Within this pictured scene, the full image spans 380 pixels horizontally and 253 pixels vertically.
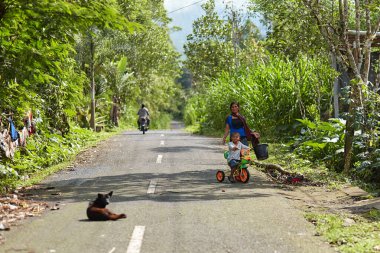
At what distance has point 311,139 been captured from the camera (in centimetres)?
1770

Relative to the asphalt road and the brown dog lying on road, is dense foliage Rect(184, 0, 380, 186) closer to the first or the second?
the asphalt road

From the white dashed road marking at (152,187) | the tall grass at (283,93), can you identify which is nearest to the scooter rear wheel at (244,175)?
the white dashed road marking at (152,187)

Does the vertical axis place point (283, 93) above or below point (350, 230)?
above

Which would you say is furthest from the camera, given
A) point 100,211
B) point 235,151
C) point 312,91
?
point 312,91

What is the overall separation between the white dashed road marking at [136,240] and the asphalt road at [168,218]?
12 mm

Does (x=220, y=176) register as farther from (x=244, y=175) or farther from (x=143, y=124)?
(x=143, y=124)

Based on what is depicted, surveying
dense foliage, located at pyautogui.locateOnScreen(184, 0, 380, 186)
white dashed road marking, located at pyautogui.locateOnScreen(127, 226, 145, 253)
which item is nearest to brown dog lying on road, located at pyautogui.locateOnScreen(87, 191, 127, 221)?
white dashed road marking, located at pyautogui.locateOnScreen(127, 226, 145, 253)

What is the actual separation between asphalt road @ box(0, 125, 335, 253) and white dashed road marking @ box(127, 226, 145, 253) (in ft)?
0.04

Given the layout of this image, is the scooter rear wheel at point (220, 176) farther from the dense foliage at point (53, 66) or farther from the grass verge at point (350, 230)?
the grass verge at point (350, 230)

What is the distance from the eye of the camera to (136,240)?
23.5 ft

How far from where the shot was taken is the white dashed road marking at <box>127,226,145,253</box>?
6742 mm

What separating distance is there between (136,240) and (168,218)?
1.46 meters

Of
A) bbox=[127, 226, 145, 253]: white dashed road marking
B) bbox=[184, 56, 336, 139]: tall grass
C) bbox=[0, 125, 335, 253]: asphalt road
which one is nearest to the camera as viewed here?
bbox=[127, 226, 145, 253]: white dashed road marking

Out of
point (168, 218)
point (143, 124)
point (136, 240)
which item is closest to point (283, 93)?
point (143, 124)
